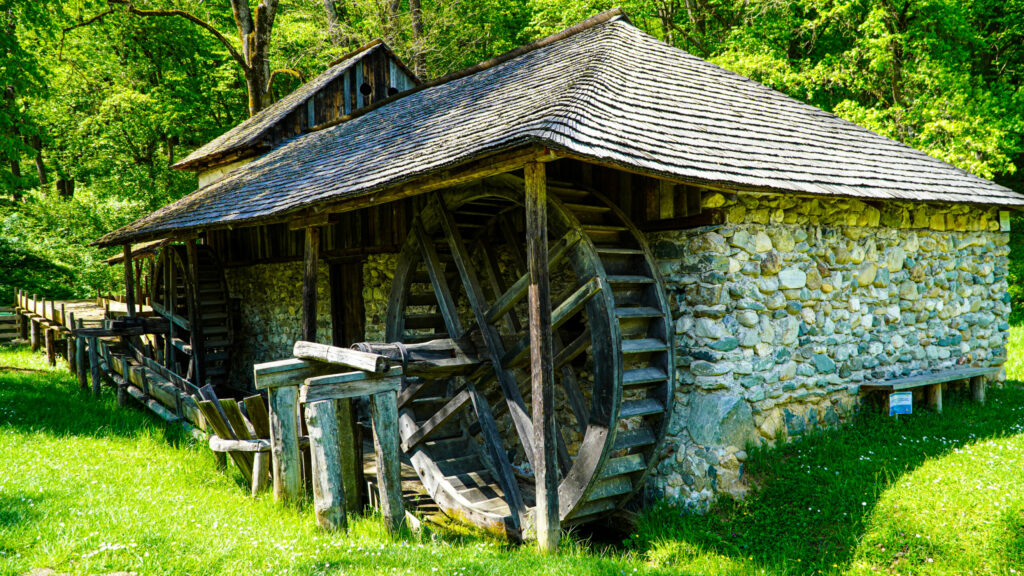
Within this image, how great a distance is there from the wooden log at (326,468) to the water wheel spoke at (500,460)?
132cm

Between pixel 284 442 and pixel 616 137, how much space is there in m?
3.25

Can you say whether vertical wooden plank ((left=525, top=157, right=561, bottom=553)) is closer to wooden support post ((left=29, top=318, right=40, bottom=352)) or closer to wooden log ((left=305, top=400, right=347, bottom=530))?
wooden log ((left=305, top=400, right=347, bottom=530))

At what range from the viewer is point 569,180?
20.3ft

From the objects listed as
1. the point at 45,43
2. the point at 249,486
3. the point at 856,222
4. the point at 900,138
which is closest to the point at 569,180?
the point at 856,222

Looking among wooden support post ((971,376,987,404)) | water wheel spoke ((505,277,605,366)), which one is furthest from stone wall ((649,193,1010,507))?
water wheel spoke ((505,277,605,366))

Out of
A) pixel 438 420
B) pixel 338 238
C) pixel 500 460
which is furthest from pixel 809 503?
pixel 338 238

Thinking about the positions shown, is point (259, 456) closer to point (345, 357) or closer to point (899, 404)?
point (345, 357)

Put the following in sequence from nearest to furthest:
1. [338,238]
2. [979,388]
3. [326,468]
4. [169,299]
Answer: [326,468], [979,388], [338,238], [169,299]

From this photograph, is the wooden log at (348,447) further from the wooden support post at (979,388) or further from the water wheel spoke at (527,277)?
the wooden support post at (979,388)

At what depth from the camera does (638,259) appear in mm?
5453

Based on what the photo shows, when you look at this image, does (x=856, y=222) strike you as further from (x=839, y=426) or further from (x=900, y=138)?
(x=900, y=138)

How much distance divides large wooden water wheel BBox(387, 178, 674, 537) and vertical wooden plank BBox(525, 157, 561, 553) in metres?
0.28

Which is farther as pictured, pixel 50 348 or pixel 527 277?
pixel 50 348

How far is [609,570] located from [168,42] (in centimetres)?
1941
